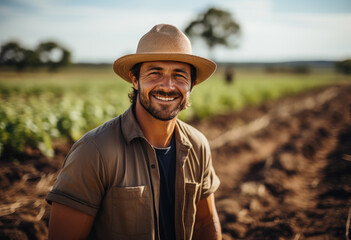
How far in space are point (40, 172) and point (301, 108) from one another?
50.2 feet

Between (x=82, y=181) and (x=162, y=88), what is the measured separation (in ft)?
3.25

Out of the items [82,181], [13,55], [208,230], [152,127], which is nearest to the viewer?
[82,181]

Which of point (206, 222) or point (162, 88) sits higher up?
point (162, 88)

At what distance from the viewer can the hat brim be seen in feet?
6.98

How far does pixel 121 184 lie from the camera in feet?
6.28

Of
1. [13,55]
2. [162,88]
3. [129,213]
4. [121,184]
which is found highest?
[13,55]

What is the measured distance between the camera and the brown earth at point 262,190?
344cm

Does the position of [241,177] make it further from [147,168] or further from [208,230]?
[147,168]

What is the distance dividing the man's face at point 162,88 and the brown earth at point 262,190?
218 cm

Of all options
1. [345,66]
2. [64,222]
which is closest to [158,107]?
[64,222]

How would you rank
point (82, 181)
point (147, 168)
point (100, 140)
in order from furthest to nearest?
1. point (147, 168)
2. point (100, 140)
3. point (82, 181)

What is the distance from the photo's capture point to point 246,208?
14.0ft

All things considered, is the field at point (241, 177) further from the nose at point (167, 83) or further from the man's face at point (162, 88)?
the nose at point (167, 83)

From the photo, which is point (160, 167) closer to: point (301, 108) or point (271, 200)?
point (271, 200)
